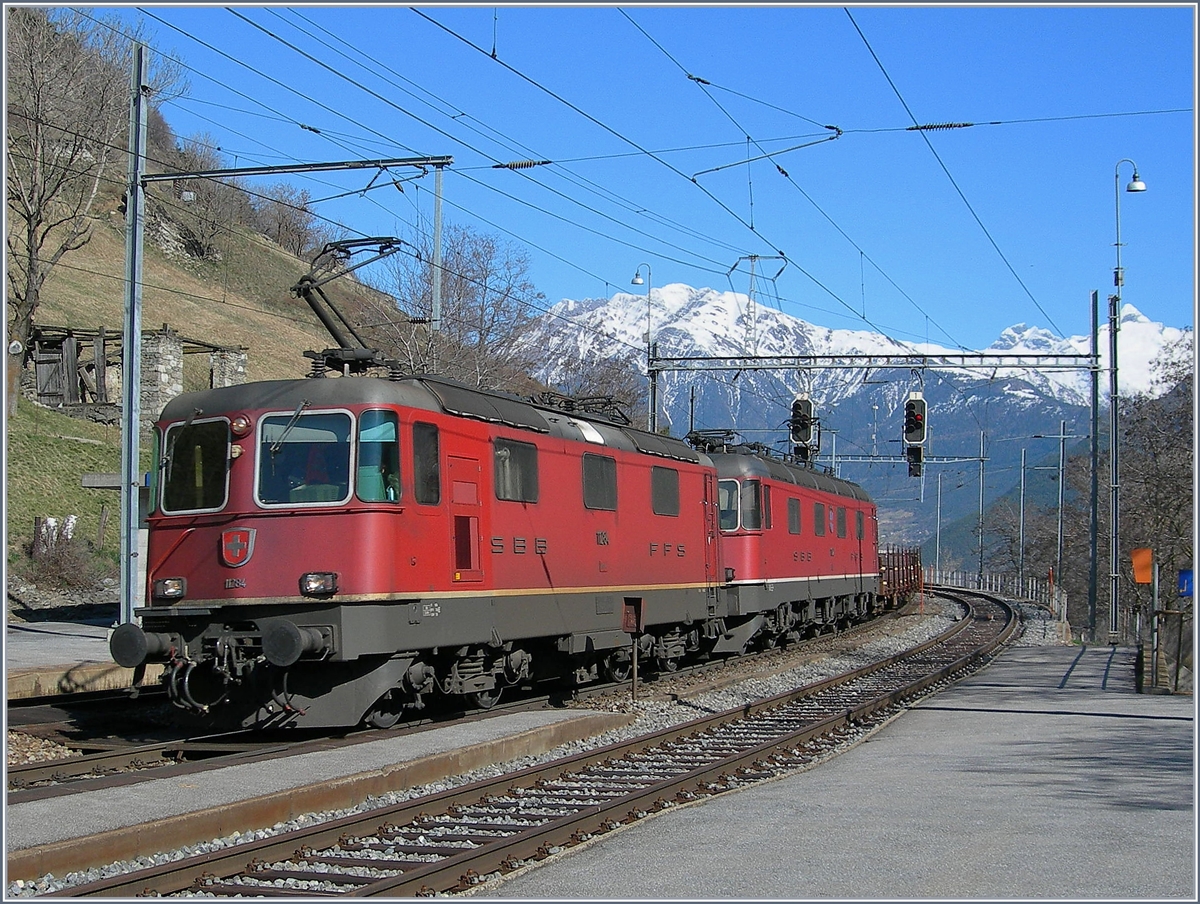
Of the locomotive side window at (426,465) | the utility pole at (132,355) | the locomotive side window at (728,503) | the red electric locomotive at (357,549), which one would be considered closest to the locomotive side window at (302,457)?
the red electric locomotive at (357,549)

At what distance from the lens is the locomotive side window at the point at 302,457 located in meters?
12.3

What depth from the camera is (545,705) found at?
16297 millimetres

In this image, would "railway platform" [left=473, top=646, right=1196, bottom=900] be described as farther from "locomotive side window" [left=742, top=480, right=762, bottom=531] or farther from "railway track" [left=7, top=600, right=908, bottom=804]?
"locomotive side window" [left=742, top=480, right=762, bottom=531]

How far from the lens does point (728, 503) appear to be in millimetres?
23422

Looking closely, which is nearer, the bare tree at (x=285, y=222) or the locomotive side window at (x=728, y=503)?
the locomotive side window at (x=728, y=503)

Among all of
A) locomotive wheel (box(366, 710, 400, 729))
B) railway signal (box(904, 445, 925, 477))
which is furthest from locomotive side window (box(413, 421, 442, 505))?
railway signal (box(904, 445, 925, 477))

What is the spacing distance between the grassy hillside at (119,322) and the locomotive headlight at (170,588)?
55.9ft

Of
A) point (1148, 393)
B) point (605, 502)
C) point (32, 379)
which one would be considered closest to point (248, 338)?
point (32, 379)

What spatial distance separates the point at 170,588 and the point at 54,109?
98.7ft

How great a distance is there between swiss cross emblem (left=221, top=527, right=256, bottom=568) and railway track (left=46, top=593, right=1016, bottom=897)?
347cm

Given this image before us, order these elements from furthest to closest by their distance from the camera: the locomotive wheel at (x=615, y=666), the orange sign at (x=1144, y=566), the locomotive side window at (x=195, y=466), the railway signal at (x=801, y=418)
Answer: the railway signal at (x=801, y=418) < the orange sign at (x=1144, y=566) < the locomotive wheel at (x=615, y=666) < the locomotive side window at (x=195, y=466)

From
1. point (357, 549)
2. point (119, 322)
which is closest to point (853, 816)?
point (357, 549)

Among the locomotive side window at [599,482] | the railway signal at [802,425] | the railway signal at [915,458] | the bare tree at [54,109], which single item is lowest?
the locomotive side window at [599,482]

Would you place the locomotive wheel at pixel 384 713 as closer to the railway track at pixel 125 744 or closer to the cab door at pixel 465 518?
the railway track at pixel 125 744
